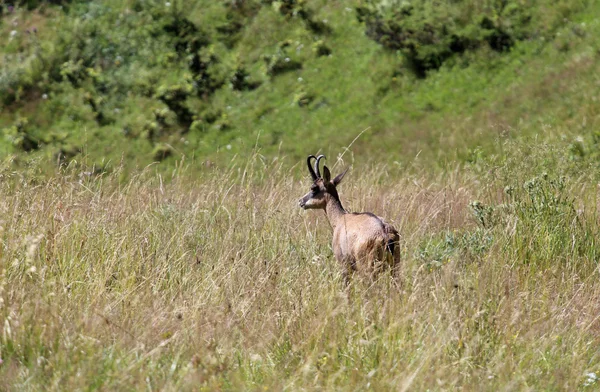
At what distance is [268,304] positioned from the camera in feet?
19.6

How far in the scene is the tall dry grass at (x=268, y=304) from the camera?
4625 mm

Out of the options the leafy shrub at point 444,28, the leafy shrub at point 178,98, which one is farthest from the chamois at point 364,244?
the leafy shrub at point 178,98

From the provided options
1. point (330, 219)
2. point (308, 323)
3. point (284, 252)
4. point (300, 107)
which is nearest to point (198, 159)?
point (300, 107)

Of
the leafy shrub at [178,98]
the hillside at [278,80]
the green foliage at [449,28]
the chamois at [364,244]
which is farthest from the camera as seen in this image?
the leafy shrub at [178,98]

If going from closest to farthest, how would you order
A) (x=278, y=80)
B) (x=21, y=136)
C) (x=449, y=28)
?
(x=449, y=28), (x=21, y=136), (x=278, y=80)

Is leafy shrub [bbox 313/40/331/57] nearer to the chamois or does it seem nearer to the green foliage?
the green foliage

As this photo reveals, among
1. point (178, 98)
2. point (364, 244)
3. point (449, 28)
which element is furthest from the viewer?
point (178, 98)

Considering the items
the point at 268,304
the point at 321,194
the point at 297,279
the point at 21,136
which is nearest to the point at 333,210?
the point at 321,194

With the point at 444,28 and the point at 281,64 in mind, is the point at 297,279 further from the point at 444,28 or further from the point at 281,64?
the point at 281,64

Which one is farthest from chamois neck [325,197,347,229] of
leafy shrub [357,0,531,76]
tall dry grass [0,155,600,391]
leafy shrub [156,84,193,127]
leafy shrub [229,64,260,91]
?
leafy shrub [229,64,260,91]

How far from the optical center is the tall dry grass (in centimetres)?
462

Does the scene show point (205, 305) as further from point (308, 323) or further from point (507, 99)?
point (507, 99)

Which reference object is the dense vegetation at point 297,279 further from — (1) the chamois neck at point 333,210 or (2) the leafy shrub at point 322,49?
(2) the leafy shrub at point 322,49

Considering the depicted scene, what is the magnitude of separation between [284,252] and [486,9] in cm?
1643
